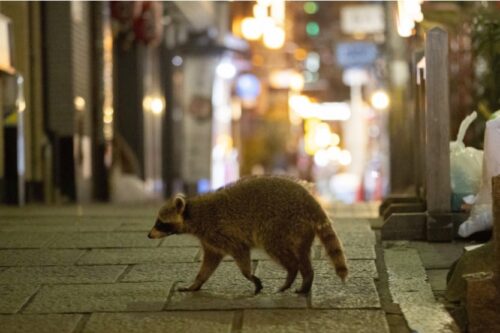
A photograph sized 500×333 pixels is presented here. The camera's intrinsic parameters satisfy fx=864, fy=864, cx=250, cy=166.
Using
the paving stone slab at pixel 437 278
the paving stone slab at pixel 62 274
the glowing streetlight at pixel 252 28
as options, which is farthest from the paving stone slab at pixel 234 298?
the glowing streetlight at pixel 252 28

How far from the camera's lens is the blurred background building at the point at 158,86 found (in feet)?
44.3

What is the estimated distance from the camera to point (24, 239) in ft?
26.8

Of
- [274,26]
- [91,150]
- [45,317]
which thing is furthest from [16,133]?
[274,26]

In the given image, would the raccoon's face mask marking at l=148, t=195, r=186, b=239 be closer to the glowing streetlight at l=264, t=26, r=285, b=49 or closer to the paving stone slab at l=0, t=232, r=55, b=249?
the paving stone slab at l=0, t=232, r=55, b=249

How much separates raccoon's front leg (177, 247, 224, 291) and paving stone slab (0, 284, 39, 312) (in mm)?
1062

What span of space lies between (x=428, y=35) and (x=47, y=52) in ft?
30.6

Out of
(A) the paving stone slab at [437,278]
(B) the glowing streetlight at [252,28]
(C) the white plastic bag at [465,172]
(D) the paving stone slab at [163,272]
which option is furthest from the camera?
(B) the glowing streetlight at [252,28]

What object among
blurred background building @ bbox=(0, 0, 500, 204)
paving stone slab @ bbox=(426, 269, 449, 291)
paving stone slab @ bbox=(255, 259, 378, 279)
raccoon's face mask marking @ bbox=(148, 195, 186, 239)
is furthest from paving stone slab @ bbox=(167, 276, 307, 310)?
blurred background building @ bbox=(0, 0, 500, 204)

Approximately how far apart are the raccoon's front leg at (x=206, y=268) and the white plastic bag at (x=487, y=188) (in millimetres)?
2842

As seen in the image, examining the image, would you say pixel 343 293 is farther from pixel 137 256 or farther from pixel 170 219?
pixel 137 256

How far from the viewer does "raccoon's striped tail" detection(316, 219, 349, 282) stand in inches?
227

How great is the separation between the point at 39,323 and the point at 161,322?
0.73 metres

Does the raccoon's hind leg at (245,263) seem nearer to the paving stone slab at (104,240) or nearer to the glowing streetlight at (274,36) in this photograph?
the paving stone slab at (104,240)

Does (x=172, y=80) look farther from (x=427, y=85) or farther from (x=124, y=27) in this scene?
(x=427, y=85)
